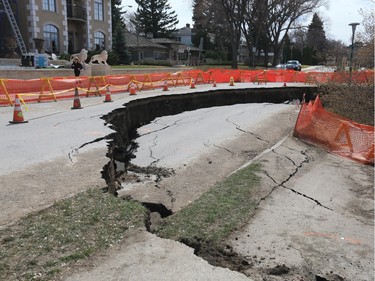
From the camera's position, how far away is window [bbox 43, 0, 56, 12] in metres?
36.4

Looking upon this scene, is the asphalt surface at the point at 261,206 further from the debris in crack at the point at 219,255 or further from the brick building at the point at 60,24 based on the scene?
the brick building at the point at 60,24

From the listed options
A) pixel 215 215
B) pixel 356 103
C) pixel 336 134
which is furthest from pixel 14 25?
pixel 215 215

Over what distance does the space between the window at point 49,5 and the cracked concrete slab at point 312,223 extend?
33801 mm

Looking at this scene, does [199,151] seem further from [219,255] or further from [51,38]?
[51,38]

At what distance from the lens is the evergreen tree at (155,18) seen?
8019 cm

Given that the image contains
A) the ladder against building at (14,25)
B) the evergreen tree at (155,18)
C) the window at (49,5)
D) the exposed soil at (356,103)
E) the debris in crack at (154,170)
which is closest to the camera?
the debris in crack at (154,170)

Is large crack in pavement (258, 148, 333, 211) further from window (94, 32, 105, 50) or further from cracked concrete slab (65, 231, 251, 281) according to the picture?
window (94, 32, 105, 50)

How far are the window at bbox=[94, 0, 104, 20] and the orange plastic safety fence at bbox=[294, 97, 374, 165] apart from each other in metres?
36.3

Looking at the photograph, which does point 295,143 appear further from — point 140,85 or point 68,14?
point 68,14

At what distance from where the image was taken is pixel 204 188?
262 inches

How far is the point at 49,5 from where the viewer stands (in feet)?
121

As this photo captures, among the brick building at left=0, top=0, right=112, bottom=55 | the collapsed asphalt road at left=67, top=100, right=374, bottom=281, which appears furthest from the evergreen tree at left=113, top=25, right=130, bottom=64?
the collapsed asphalt road at left=67, top=100, right=374, bottom=281

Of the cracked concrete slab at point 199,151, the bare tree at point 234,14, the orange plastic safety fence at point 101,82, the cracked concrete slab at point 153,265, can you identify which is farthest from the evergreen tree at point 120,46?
the cracked concrete slab at point 153,265

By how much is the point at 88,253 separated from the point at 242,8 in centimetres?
5277
